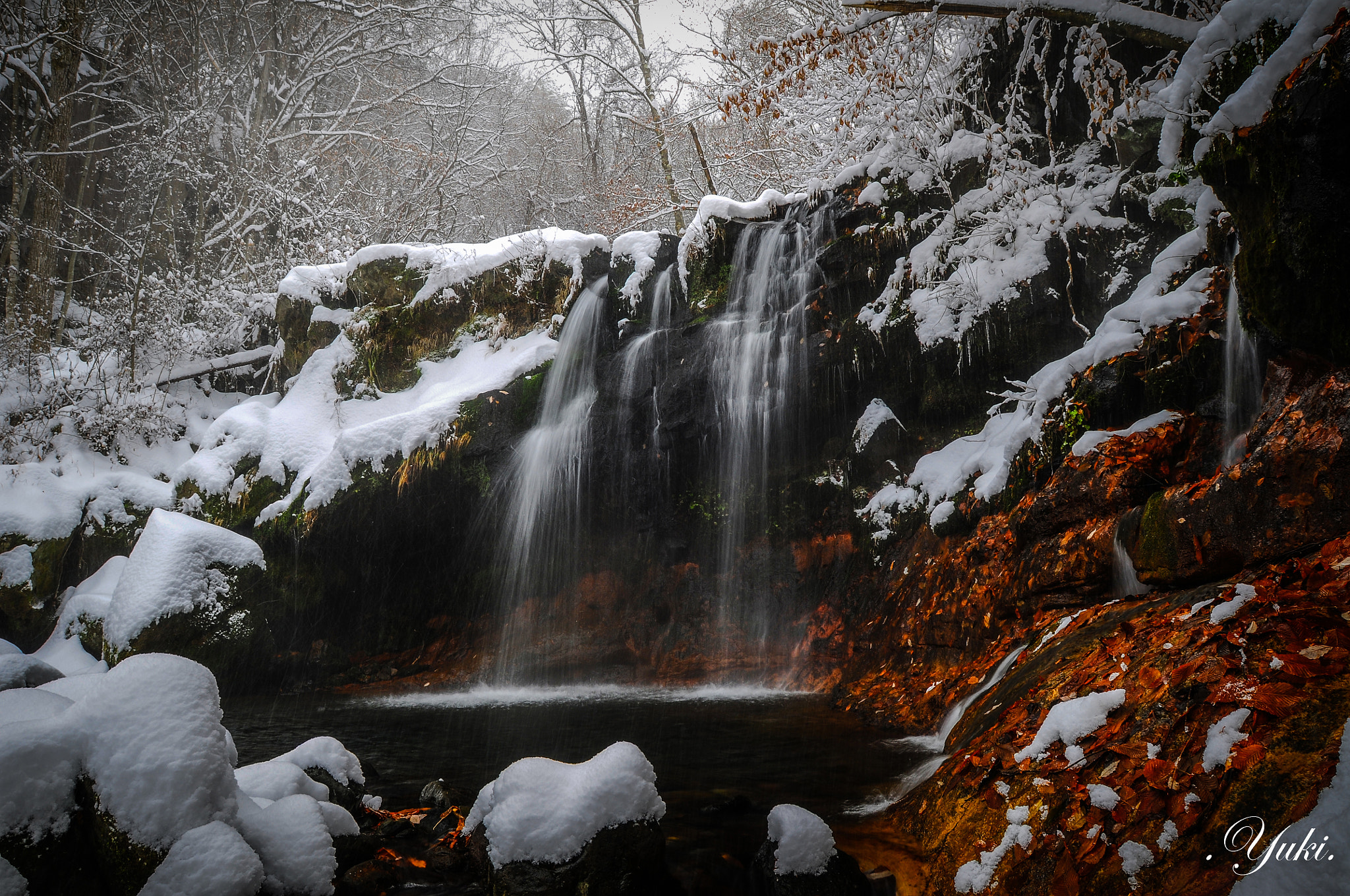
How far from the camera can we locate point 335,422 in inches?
421

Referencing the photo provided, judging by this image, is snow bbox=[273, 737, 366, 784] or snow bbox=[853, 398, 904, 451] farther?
snow bbox=[853, 398, 904, 451]

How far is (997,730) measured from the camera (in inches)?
133

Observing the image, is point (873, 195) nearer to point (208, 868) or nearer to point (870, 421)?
point (870, 421)

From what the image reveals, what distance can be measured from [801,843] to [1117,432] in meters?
3.88

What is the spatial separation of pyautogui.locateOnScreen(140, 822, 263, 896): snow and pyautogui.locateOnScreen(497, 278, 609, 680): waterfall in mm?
6653

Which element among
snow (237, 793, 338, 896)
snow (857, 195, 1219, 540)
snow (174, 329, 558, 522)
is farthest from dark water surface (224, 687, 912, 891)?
snow (174, 329, 558, 522)

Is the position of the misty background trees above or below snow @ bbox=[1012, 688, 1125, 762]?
above

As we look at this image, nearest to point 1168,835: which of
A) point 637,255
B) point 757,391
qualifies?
point 757,391

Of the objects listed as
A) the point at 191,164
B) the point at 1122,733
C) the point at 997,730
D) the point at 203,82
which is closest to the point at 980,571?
the point at 997,730

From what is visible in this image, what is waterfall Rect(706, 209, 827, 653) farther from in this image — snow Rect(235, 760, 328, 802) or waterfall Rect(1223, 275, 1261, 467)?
snow Rect(235, 760, 328, 802)

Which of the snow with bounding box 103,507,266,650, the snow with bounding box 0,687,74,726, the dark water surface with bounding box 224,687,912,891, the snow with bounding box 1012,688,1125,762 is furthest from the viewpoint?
the snow with bounding box 103,507,266,650

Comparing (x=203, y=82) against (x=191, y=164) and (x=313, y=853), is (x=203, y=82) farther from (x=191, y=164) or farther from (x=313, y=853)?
(x=313, y=853)

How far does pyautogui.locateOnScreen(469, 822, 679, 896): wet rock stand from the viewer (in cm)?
300

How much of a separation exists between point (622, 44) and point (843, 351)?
1129 cm
